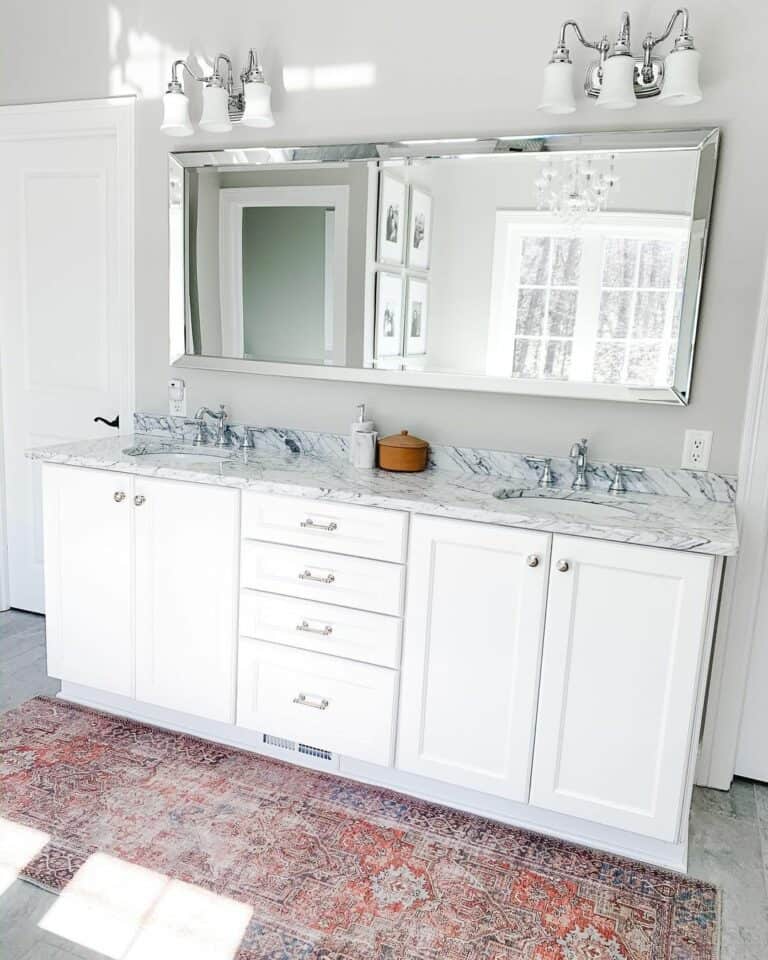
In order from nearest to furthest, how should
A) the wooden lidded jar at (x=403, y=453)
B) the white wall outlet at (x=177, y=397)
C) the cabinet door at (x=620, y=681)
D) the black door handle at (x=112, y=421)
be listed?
the cabinet door at (x=620, y=681)
the wooden lidded jar at (x=403, y=453)
the white wall outlet at (x=177, y=397)
the black door handle at (x=112, y=421)

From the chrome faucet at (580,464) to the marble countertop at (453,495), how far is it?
3 cm

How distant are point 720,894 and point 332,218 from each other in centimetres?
229

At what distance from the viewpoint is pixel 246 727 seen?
8.46 ft

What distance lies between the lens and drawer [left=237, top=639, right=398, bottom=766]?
238 centimetres

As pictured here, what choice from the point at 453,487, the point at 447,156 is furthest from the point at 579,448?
the point at 447,156

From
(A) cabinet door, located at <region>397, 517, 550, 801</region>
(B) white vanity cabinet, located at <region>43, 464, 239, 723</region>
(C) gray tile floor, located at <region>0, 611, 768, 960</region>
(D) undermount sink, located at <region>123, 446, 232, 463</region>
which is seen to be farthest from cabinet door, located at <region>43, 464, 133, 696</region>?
(A) cabinet door, located at <region>397, 517, 550, 801</region>

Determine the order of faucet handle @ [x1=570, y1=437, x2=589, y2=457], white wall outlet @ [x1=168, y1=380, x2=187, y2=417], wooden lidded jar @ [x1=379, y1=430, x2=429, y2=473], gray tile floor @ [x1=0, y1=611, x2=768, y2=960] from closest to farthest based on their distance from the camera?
gray tile floor @ [x1=0, y1=611, x2=768, y2=960]
faucet handle @ [x1=570, y1=437, x2=589, y2=457]
wooden lidded jar @ [x1=379, y1=430, x2=429, y2=473]
white wall outlet @ [x1=168, y1=380, x2=187, y2=417]

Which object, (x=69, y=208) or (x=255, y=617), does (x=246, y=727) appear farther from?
(x=69, y=208)

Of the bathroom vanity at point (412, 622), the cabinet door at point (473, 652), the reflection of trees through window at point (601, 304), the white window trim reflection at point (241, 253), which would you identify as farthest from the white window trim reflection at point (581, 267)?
the cabinet door at point (473, 652)

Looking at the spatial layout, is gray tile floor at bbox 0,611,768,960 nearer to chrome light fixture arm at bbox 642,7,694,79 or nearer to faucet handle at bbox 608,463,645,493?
faucet handle at bbox 608,463,645,493

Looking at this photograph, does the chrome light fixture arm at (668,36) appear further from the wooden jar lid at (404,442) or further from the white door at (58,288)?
the white door at (58,288)

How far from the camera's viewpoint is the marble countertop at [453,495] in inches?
80.8

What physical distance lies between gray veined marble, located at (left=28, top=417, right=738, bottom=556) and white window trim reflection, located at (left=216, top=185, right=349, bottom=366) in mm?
334

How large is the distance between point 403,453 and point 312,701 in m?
0.81
